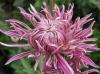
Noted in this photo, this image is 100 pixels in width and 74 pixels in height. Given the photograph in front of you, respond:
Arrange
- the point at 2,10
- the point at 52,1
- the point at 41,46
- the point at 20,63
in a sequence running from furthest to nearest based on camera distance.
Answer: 1. the point at 2,10
2. the point at 20,63
3. the point at 52,1
4. the point at 41,46

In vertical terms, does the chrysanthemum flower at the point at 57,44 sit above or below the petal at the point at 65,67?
above

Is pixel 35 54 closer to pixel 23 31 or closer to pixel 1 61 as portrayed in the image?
pixel 23 31

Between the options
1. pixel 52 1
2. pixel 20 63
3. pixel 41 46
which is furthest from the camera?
pixel 20 63

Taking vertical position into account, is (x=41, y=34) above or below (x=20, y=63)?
above

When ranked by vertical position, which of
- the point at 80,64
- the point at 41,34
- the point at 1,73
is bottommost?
the point at 1,73

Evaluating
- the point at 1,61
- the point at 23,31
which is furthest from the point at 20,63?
the point at 23,31

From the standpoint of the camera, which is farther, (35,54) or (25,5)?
(25,5)

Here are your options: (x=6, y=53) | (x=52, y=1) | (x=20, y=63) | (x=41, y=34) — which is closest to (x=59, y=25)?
(x=41, y=34)

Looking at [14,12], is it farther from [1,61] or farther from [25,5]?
[1,61]

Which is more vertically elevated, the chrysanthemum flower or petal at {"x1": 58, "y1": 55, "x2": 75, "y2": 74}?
the chrysanthemum flower
